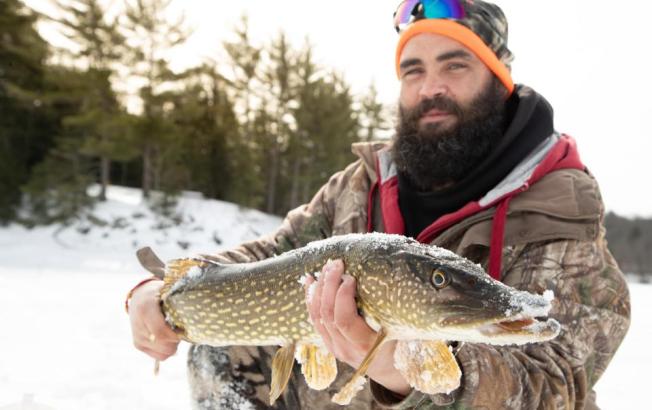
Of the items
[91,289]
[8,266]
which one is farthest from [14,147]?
[91,289]

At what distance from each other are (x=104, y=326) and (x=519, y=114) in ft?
13.8

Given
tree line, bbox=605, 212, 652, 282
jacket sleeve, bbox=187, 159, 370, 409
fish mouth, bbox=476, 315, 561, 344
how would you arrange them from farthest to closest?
tree line, bbox=605, 212, 652, 282
jacket sleeve, bbox=187, 159, 370, 409
fish mouth, bbox=476, 315, 561, 344

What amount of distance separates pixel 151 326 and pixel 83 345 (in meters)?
2.48

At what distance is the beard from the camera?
2273mm

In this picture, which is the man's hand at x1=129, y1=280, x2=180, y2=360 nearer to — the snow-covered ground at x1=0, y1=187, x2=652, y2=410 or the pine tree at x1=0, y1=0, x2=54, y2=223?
the snow-covered ground at x1=0, y1=187, x2=652, y2=410

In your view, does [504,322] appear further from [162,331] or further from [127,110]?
[127,110]

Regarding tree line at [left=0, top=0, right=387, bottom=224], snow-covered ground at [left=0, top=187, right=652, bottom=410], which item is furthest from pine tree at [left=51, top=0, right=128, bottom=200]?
snow-covered ground at [left=0, top=187, right=652, bottom=410]

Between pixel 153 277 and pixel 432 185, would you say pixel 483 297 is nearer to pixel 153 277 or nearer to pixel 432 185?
pixel 432 185

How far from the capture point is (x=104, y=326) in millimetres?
4719

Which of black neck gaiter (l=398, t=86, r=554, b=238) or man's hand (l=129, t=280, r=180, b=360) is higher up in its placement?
black neck gaiter (l=398, t=86, r=554, b=238)

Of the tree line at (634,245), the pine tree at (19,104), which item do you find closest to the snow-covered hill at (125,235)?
the pine tree at (19,104)

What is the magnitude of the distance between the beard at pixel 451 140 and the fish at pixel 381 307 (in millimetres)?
985

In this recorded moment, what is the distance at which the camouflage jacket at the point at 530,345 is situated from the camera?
4.43ft

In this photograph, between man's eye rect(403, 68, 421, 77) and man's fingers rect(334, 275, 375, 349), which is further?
man's eye rect(403, 68, 421, 77)
